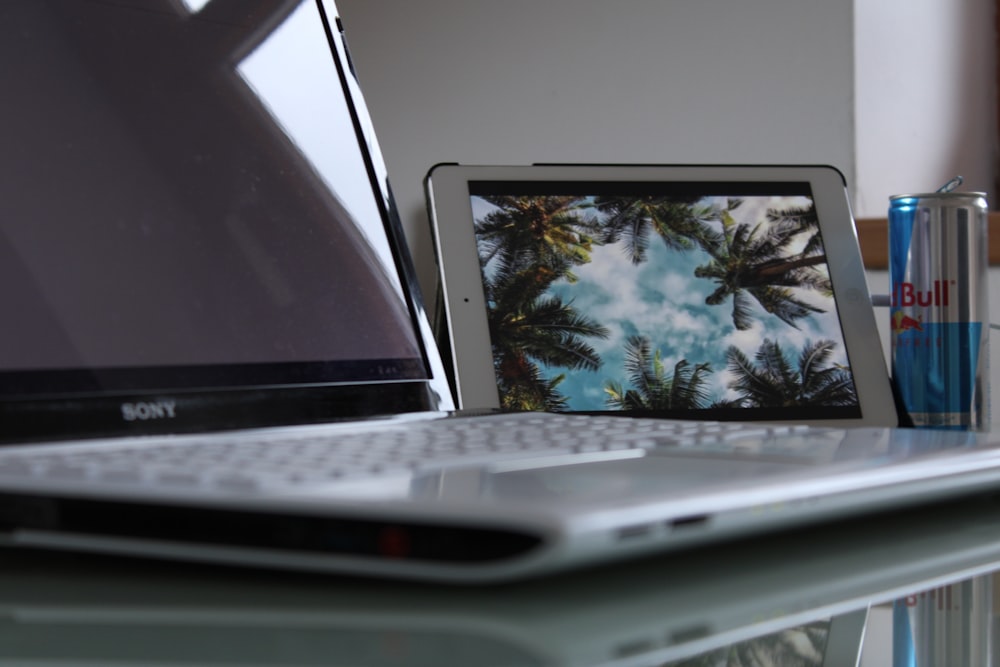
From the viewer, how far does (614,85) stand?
111cm

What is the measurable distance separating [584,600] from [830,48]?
0.95 m

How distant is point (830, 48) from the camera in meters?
1.11

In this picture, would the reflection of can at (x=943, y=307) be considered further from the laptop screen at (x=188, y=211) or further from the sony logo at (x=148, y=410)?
the sony logo at (x=148, y=410)

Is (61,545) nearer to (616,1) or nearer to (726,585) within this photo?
(726,585)

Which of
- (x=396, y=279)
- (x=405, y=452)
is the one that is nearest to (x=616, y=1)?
(x=396, y=279)

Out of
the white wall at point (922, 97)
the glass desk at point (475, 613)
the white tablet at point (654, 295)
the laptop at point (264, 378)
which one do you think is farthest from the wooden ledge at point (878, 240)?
A: the glass desk at point (475, 613)

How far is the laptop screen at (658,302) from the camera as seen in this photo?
31.0 inches

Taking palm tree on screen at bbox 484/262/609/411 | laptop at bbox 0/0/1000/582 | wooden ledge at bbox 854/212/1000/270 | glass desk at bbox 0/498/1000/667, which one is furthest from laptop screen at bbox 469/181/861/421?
glass desk at bbox 0/498/1000/667

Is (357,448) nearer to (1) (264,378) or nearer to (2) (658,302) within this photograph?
(1) (264,378)

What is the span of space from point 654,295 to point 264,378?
1.28 feet

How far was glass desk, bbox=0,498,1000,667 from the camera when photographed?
0.24 m

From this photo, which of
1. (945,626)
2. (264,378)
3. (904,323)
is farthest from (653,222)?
(945,626)

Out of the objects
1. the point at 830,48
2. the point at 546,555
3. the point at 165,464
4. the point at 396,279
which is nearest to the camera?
the point at 546,555

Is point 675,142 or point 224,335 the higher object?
point 675,142
